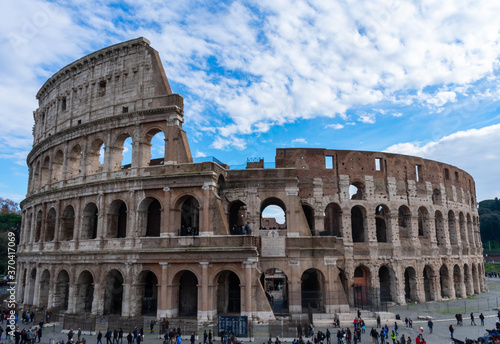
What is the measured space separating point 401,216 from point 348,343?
19.2 metres

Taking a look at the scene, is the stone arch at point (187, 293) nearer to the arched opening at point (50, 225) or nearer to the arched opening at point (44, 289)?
the arched opening at point (44, 289)

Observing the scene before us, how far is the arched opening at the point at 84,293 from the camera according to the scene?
84.0 feet

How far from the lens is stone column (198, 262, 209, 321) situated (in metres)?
21.8

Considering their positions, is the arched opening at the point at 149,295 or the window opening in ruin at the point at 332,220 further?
the window opening in ruin at the point at 332,220

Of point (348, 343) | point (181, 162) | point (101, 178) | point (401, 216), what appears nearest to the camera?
point (348, 343)

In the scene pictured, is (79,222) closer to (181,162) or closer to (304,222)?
(181,162)

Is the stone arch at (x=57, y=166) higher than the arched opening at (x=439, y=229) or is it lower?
higher

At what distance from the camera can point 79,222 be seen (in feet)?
87.6

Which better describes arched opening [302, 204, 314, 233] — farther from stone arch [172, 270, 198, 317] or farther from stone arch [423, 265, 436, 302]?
stone arch [423, 265, 436, 302]

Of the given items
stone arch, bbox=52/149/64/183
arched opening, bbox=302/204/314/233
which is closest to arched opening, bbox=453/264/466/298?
arched opening, bbox=302/204/314/233

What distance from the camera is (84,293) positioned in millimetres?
26047

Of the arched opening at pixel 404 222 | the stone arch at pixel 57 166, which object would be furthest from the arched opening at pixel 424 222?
the stone arch at pixel 57 166

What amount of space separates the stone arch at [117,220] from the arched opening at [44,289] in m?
7.35

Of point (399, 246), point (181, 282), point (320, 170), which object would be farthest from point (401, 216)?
point (181, 282)
